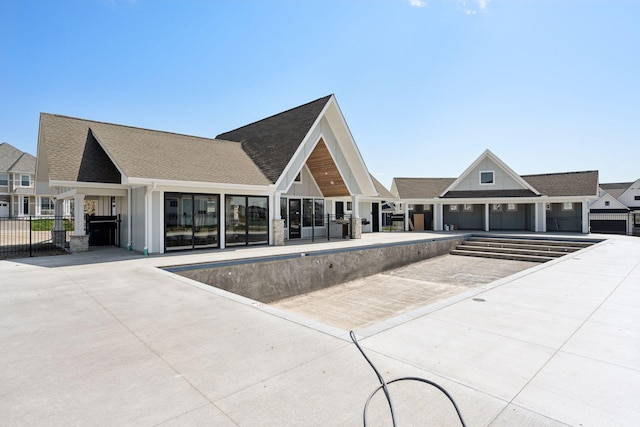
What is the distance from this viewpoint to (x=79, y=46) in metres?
11.5

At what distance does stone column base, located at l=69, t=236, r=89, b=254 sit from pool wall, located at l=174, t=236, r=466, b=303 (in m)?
5.49

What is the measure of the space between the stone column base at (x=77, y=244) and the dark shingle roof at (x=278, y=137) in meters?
7.09

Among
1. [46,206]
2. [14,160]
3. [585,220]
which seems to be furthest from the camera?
[14,160]

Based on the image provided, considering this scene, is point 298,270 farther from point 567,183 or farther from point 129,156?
point 567,183

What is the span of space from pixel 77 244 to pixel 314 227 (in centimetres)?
1048

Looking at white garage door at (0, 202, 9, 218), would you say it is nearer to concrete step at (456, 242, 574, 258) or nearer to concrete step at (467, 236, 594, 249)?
concrete step at (456, 242, 574, 258)

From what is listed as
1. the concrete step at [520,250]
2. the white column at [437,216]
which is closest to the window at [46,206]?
the white column at [437,216]

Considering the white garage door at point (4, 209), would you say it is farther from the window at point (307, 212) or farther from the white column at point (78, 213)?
the window at point (307, 212)

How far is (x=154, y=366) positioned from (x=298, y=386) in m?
1.52

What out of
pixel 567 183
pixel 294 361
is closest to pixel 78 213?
pixel 294 361

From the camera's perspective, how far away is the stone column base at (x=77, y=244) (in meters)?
11.6

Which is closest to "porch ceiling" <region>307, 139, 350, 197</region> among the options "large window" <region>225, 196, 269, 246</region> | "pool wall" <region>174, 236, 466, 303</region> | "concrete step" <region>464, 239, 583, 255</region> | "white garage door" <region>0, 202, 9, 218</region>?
"large window" <region>225, 196, 269, 246</region>

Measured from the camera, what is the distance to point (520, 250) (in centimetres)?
1545

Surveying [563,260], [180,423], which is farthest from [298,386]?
[563,260]
